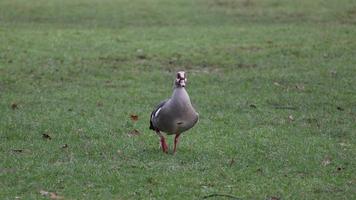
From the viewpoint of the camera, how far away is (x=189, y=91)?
1744 centimetres

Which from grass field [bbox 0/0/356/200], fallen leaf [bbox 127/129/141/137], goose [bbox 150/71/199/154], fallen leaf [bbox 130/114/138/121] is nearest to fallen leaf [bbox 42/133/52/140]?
grass field [bbox 0/0/356/200]

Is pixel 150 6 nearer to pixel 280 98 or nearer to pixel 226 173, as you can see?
pixel 280 98

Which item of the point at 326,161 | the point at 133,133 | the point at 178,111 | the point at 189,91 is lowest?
the point at 189,91

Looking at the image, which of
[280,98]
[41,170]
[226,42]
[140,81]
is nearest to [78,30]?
[226,42]

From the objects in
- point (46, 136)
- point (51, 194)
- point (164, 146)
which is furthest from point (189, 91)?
point (51, 194)

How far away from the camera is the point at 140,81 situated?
1855cm

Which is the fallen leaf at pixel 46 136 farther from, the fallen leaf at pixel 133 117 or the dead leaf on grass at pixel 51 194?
the dead leaf on grass at pixel 51 194

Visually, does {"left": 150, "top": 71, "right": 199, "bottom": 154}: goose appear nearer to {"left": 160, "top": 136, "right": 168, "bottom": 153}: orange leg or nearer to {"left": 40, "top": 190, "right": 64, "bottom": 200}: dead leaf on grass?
{"left": 160, "top": 136, "right": 168, "bottom": 153}: orange leg

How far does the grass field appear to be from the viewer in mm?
10023

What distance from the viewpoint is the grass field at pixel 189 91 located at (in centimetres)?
1002

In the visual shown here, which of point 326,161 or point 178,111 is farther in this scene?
point 326,161

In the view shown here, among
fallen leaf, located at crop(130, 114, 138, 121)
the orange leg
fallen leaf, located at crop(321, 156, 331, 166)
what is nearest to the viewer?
fallen leaf, located at crop(321, 156, 331, 166)

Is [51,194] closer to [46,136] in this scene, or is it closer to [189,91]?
[46,136]

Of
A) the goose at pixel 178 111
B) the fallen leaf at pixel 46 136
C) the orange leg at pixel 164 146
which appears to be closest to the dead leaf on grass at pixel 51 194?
the goose at pixel 178 111
